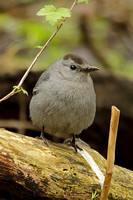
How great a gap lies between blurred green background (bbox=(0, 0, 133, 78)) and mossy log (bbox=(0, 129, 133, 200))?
4143 millimetres

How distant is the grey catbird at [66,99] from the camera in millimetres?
3955

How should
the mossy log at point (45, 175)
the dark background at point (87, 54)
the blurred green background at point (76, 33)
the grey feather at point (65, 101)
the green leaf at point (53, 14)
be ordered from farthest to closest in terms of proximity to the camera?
the blurred green background at point (76, 33)
the dark background at point (87, 54)
the grey feather at point (65, 101)
the green leaf at point (53, 14)
the mossy log at point (45, 175)

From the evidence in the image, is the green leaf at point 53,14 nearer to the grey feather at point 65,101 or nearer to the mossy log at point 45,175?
the grey feather at point 65,101

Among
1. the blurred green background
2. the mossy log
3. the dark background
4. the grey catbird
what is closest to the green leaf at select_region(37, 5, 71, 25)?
the grey catbird

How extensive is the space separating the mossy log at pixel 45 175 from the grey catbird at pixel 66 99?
0.35 m

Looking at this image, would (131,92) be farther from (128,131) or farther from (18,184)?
(18,184)

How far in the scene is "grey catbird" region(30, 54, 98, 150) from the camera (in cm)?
396

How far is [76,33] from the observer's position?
31.0 feet

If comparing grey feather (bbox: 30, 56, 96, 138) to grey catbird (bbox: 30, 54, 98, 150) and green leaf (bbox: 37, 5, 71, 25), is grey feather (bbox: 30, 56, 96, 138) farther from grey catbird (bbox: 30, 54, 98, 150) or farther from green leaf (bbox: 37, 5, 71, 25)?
green leaf (bbox: 37, 5, 71, 25)

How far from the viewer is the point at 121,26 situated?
27.7 feet

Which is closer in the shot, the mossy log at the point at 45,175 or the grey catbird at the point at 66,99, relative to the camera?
the mossy log at the point at 45,175

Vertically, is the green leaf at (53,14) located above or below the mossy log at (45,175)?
above

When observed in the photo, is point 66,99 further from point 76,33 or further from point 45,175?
point 76,33

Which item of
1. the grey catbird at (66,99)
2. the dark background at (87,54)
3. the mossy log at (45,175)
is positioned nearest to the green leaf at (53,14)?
the grey catbird at (66,99)
